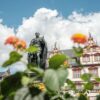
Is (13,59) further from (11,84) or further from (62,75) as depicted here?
(62,75)

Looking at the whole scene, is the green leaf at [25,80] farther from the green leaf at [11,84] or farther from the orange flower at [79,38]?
the orange flower at [79,38]

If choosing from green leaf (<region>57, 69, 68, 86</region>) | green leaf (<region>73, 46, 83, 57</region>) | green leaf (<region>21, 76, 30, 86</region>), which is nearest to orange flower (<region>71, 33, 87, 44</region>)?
green leaf (<region>73, 46, 83, 57</region>)

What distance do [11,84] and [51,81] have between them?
27 cm

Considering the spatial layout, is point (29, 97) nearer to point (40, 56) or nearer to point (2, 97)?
point (2, 97)

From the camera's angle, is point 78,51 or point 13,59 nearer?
point 13,59

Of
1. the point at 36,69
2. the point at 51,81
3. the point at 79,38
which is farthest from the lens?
the point at 79,38

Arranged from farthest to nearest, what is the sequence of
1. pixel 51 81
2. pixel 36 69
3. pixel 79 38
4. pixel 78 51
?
pixel 78 51
pixel 79 38
pixel 36 69
pixel 51 81

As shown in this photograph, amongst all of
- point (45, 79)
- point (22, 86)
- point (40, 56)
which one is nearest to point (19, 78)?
point (22, 86)

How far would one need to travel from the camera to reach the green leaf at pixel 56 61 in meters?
1.97

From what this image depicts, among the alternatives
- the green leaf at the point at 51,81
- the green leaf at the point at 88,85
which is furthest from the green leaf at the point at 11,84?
the green leaf at the point at 88,85

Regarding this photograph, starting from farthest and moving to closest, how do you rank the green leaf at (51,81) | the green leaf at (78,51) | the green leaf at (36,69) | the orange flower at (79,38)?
the green leaf at (78,51), the orange flower at (79,38), the green leaf at (36,69), the green leaf at (51,81)

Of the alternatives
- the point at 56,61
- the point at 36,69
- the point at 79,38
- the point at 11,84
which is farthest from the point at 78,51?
the point at 11,84

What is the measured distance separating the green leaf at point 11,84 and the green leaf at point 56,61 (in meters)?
0.19

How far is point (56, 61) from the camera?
1.98m
